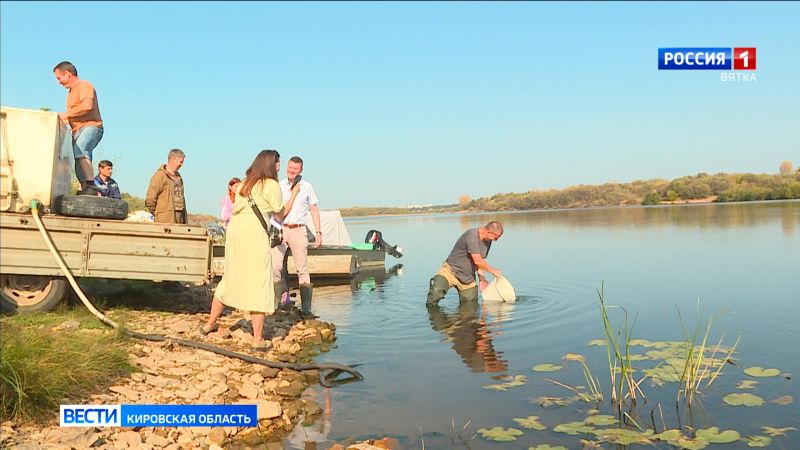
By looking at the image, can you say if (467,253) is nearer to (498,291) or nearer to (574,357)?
(498,291)

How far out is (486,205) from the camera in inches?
4466

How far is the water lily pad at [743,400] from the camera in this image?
5.30 m

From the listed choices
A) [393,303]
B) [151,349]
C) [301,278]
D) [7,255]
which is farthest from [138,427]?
[393,303]

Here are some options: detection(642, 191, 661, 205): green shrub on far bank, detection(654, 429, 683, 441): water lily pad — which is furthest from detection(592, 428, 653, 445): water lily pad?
detection(642, 191, 661, 205): green shrub on far bank

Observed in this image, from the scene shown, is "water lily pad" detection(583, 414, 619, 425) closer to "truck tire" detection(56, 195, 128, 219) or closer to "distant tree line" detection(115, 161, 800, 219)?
"truck tire" detection(56, 195, 128, 219)

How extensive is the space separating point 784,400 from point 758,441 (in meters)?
1.14

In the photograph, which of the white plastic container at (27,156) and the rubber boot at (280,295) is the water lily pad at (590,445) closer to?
the rubber boot at (280,295)

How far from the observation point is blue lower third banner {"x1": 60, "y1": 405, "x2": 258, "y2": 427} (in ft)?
13.7

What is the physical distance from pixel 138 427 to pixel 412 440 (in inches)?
85.1

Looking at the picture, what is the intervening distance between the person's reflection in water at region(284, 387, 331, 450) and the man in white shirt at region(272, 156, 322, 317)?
13.2 feet

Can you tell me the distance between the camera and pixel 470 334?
8.62m

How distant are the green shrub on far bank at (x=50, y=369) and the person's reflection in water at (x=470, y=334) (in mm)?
3864

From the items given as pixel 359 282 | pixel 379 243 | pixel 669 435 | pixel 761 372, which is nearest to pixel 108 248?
pixel 669 435

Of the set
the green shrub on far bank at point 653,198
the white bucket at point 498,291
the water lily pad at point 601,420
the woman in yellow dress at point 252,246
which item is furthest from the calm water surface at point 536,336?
the green shrub on far bank at point 653,198
